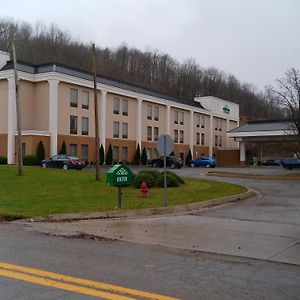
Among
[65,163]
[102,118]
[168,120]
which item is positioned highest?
[168,120]

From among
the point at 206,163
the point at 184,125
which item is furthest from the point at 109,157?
the point at 184,125

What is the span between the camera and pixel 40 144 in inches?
2047

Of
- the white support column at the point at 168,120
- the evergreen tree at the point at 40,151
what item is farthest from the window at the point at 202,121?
the evergreen tree at the point at 40,151

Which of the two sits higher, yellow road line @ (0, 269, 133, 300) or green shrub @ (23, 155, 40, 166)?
green shrub @ (23, 155, 40, 166)

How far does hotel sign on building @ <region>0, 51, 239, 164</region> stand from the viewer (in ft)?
175

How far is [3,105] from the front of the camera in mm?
54281

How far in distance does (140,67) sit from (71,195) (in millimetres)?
109086

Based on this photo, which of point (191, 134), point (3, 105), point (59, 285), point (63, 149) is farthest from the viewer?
point (191, 134)

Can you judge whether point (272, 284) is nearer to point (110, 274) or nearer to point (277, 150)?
point (110, 274)

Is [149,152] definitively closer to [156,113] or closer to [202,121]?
[156,113]

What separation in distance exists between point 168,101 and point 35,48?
33287 mm

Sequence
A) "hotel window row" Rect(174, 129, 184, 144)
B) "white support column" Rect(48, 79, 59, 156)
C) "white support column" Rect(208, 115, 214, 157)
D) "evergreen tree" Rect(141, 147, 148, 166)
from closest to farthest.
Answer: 1. "white support column" Rect(48, 79, 59, 156)
2. "evergreen tree" Rect(141, 147, 148, 166)
3. "hotel window row" Rect(174, 129, 184, 144)
4. "white support column" Rect(208, 115, 214, 157)

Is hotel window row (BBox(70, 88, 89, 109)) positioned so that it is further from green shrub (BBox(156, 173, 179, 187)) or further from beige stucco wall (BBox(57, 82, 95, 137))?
green shrub (BBox(156, 173, 179, 187))

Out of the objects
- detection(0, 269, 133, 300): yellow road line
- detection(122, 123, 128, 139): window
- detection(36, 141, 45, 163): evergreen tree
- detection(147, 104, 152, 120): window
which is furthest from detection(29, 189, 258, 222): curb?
detection(147, 104, 152, 120): window
